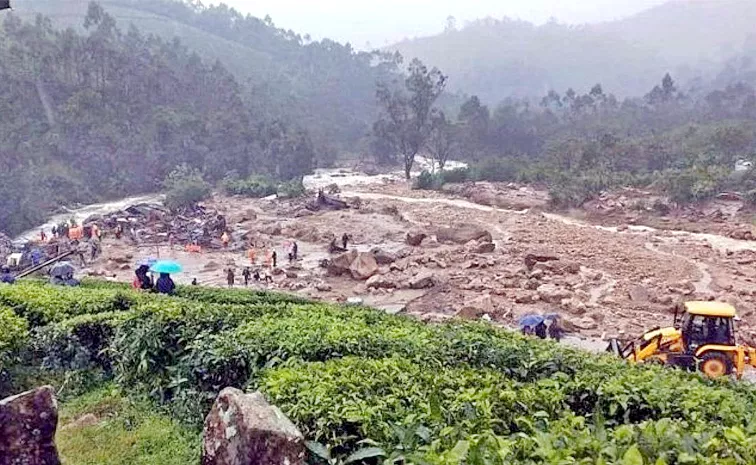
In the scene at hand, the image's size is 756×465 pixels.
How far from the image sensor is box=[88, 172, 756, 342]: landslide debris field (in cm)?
2003

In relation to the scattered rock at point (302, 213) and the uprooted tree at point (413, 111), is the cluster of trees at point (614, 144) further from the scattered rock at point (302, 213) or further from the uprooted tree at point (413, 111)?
the scattered rock at point (302, 213)

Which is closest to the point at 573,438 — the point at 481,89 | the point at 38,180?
the point at 38,180

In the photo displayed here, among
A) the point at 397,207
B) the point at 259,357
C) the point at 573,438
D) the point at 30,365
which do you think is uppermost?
the point at 573,438

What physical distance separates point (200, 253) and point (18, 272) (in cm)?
846

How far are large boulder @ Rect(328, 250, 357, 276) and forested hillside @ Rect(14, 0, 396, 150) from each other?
50.3 meters

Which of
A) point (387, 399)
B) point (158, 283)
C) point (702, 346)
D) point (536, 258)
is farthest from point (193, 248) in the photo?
point (387, 399)

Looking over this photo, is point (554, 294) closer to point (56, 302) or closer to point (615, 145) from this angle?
point (56, 302)

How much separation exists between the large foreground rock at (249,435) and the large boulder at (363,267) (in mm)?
19206

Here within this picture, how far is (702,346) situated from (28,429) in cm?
1074

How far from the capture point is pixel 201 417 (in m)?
6.16

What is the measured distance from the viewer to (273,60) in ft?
395

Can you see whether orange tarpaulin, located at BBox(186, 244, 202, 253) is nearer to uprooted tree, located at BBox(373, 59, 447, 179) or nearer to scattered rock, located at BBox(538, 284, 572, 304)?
scattered rock, located at BBox(538, 284, 572, 304)

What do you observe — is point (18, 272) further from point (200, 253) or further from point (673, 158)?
point (673, 158)

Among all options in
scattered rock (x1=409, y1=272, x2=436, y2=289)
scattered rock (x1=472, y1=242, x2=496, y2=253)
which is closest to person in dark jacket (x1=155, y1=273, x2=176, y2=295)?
scattered rock (x1=409, y1=272, x2=436, y2=289)
